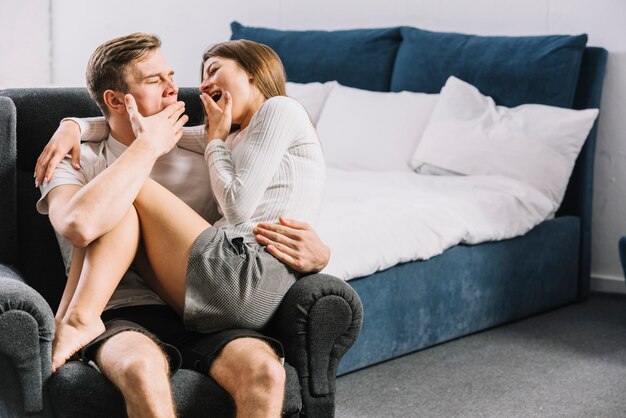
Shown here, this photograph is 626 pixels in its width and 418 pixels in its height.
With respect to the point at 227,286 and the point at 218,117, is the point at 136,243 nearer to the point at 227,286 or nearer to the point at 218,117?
the point at 227,286

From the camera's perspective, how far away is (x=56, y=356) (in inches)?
80.1

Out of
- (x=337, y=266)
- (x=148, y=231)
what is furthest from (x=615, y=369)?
(x=148, y=231)

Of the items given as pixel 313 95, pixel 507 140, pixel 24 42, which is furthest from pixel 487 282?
pixel 24 42

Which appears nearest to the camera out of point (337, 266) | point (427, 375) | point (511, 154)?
point (337, 266)

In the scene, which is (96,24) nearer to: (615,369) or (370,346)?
(370,346)

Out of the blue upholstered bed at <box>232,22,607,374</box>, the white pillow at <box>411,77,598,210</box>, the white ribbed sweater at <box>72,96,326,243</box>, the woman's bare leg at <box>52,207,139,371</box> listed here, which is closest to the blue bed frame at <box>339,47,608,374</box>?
the blue upholstered bed at <box>232,22,607,374</box>

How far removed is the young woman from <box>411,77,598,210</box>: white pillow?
5.20 ft

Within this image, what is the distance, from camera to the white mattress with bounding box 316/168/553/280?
3039mm

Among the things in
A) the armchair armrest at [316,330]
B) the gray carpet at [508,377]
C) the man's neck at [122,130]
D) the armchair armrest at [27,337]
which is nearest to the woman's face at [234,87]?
the man's neck at [122,130]

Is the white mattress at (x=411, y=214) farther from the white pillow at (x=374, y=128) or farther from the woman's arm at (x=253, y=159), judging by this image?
the woman's arm at (x=253, y=159)

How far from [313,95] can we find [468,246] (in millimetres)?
1255

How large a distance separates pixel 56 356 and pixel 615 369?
189cm

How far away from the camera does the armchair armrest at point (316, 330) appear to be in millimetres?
2164

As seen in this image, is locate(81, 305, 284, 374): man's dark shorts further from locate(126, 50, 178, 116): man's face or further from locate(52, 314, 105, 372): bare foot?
locate(126, 50, 178, 116): man's face
